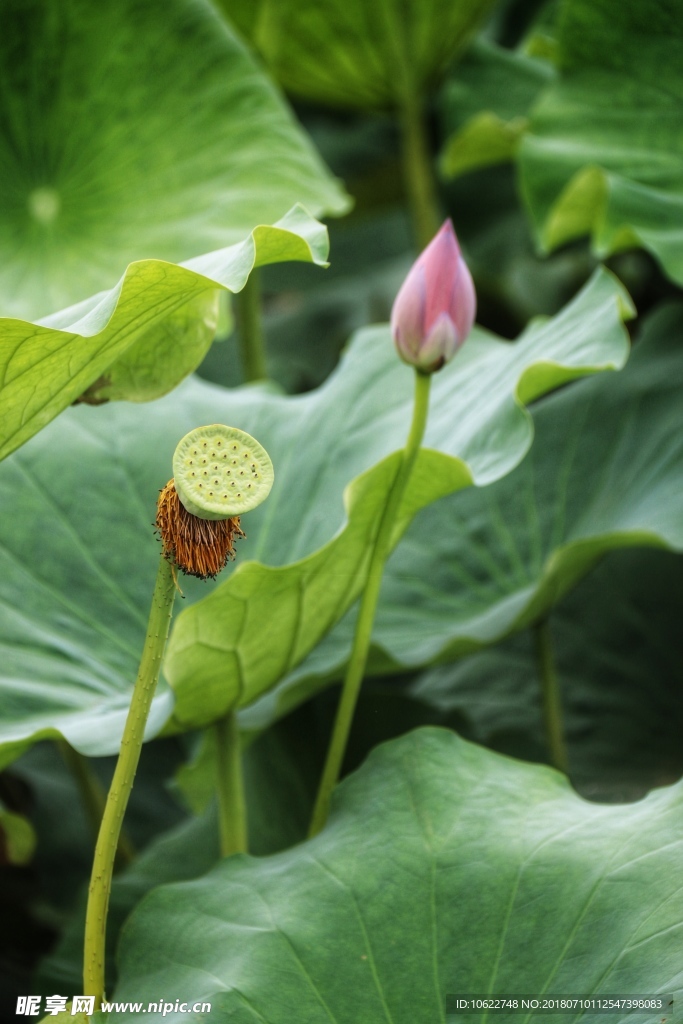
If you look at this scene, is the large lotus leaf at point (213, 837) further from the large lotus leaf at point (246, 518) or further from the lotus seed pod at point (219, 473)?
the lotus seed pod at point (219, 473)

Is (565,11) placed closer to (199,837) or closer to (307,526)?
(307,526)

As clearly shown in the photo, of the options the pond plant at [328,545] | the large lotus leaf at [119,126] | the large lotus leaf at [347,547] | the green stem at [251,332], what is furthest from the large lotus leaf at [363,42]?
the large lotus leaf at [347,547]

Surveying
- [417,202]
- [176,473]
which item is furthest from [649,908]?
[417,202]

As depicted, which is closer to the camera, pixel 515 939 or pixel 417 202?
pixel 515 939

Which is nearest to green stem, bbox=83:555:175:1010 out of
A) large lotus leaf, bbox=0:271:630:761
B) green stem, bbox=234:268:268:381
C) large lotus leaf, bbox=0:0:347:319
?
large lotus leaf, bbox=0:271:630:761

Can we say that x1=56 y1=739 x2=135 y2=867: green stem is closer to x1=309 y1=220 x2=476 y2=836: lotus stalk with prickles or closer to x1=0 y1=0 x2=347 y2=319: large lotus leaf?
x1=0 y1=0 x2=347 y2=319: large lotus leaf

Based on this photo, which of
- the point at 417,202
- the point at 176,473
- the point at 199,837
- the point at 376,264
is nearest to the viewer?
the point at 176,473
